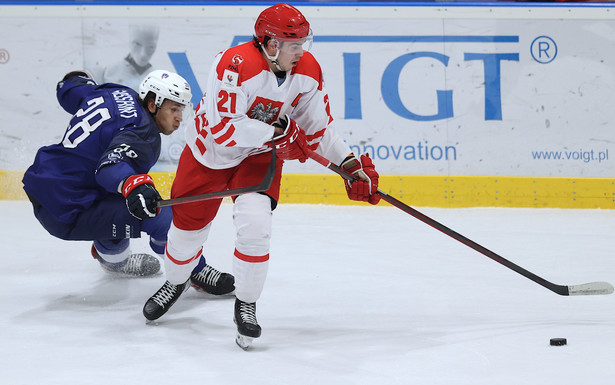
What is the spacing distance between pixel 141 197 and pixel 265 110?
0.49 metres

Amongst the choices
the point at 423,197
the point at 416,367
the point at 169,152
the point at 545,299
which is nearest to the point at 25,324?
the point at 416,367

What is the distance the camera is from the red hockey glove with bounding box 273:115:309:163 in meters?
2.56

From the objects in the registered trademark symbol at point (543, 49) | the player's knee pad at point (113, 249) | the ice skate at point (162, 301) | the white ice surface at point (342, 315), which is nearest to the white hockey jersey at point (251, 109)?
the ice skate at point (162, 301)

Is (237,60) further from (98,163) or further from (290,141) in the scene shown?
(98,163)

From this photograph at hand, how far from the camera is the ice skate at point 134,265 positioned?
11.3 ft

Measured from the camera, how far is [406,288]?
3229mm

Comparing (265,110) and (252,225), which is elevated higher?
(265,110)

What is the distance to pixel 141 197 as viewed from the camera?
8.34 feet

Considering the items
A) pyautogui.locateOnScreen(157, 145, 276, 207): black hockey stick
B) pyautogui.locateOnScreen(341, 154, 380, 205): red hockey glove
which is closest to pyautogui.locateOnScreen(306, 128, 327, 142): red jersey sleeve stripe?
pyautogui.locateOnScreen(341, 154, 380, 205): red hockey glove

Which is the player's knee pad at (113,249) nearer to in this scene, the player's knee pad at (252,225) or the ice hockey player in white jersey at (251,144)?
the ice hockey player in white jersey at (251,144)

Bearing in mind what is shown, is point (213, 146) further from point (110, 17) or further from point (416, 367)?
point (110, 17)

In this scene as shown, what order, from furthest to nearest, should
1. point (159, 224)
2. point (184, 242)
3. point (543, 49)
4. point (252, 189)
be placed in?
point (543, 49), point (159, 224), point (184, 242), point (252, 189)

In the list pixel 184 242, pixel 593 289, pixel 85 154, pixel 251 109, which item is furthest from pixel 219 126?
pixel 593 289

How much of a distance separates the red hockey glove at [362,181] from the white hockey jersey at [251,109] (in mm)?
45
